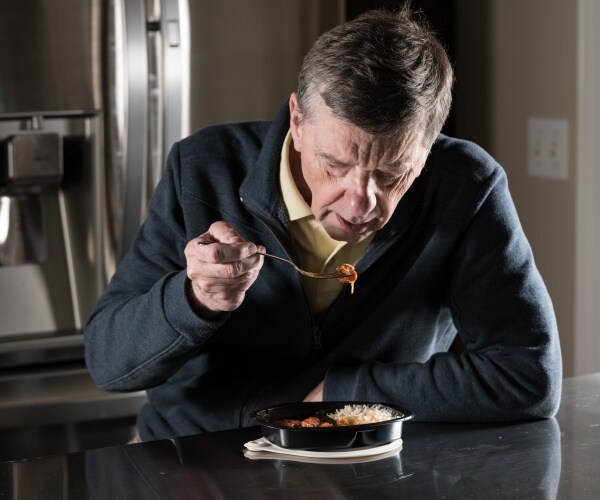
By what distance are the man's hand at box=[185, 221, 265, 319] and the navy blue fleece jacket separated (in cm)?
18

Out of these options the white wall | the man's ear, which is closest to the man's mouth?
the man's ear

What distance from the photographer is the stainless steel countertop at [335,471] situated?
1242 mm

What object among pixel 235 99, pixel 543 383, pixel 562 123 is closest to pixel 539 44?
pixel 562 123

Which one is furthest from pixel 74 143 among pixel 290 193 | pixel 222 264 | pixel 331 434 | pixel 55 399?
pixel 331 434

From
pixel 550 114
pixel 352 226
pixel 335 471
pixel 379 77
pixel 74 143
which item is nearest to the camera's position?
pixel 335 471

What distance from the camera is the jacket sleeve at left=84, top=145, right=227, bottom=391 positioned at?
148 centimetres

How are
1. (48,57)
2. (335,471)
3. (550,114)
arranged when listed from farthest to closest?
(550,114)
(48,57)
(335,471)

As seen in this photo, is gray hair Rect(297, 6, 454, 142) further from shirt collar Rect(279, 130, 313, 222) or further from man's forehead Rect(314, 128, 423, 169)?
shirt collar Rect(279, 130, 313, 222)

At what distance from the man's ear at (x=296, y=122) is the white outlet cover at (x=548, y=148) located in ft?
3.96

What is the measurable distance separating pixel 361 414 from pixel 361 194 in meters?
0.29

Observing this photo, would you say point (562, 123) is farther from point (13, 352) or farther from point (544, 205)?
point (13, 352)

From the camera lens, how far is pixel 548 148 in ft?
8.75

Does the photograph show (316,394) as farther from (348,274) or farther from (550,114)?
(550,114)

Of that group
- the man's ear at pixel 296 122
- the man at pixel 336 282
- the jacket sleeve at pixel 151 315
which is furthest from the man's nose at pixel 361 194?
the jacket sleeve at pixel 151 315
